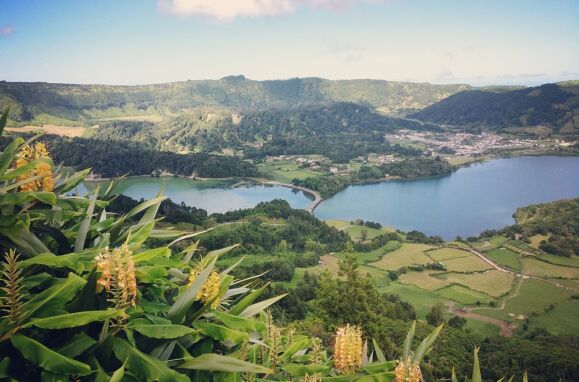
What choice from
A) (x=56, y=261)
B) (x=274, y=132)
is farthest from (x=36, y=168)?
(x=274, y=132)

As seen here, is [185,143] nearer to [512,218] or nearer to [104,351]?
[512,218]

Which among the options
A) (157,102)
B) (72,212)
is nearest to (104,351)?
(72,212)

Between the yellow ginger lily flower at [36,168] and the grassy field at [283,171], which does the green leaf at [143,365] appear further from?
the grassy field at [283,171]

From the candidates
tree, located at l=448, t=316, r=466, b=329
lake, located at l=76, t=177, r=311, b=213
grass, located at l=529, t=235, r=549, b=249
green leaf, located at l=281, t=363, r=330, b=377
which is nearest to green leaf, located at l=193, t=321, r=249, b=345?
green leaf, located at l=281, t=363, r=330, b=377

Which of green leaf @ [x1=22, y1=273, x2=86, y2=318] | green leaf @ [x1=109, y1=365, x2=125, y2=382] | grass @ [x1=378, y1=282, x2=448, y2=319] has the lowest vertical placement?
grass @ [x1=378, y1=282, x2=448, y2=319]

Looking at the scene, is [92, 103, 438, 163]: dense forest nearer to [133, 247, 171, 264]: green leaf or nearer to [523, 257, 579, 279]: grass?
[523, 257, 579, 279]: grass

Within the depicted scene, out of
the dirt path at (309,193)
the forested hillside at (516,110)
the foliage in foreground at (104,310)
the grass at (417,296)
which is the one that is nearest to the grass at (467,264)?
the grass at (417,296)
